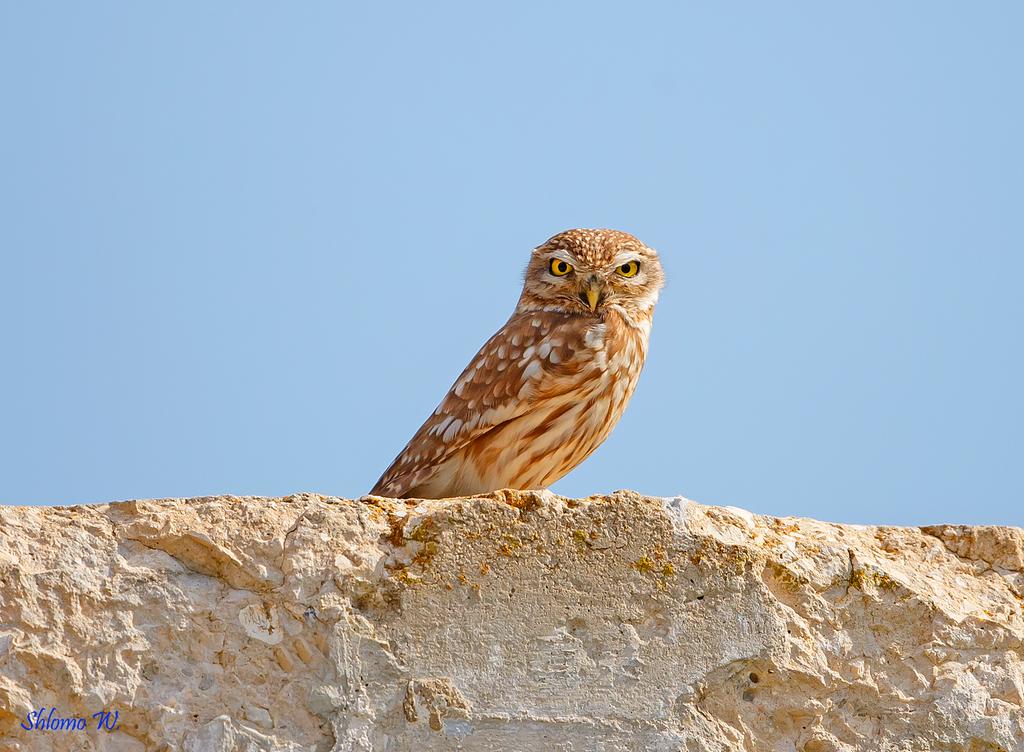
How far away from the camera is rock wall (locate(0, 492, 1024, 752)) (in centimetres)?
319

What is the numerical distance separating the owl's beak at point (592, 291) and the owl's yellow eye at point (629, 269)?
161 mm

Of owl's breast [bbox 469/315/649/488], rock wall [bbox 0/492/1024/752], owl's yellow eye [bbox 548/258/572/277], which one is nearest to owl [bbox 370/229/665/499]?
owl's breast [bbox 469/315/649/488]

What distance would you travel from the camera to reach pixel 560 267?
583 cm

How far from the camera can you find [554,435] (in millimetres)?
5270

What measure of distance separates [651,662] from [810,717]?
1.51 feet

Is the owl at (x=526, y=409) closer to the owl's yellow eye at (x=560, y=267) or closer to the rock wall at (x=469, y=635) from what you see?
the owl's yellow eye at (x=560, y=267)

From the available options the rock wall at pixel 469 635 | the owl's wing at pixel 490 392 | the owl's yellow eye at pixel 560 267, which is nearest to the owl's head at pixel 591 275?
the owl's yellow eye at pixel 560 267

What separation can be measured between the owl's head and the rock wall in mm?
2264

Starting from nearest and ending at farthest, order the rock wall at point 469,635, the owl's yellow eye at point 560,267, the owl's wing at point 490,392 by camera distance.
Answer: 1. the rock wall at point 469,635
2. the owl's wing at point 490,392
3. the owl's yellow eye at point 560,267

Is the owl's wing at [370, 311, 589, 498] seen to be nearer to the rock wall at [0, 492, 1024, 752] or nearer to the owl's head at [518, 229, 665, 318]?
the owl's head at [518, 229, 665, 318]

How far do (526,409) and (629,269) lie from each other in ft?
3.43

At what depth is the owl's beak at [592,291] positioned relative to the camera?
566cm

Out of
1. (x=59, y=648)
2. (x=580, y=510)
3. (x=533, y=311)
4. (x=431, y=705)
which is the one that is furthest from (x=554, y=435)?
(x=59, y=648)

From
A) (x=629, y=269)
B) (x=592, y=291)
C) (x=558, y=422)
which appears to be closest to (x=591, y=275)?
(x=592, y=291)
